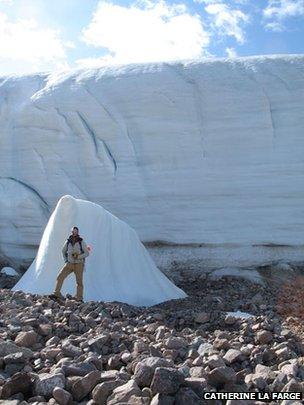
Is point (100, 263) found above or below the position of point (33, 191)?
below

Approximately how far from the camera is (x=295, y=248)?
11617 millimetres

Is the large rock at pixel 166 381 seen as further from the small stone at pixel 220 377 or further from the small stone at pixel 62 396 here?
the small stone at pixel 62 396

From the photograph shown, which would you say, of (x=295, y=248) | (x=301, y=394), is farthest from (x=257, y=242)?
(x=301, y=394)

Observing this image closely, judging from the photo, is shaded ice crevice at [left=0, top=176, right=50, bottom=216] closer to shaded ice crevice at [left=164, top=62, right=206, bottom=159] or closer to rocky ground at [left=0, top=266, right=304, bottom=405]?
shaded ice crevice at [left=164, top=62, right=206, bottom=159]

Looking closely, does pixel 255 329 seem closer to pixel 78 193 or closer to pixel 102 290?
pixel 102 290

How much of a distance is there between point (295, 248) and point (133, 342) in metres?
8.38

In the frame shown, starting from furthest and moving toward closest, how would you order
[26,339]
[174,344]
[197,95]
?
1. [197,95]
2. [174,344]
3. [26,339]

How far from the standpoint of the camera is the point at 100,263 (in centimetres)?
758

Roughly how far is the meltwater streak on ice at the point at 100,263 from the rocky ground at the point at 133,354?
113 cm

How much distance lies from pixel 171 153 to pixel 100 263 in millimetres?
5500

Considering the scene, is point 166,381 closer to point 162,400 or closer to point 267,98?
point 162,400

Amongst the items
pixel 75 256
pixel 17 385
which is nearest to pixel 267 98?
pixel 75 256

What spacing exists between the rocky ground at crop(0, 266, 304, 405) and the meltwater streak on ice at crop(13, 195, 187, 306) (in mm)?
1133

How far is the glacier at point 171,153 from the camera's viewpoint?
11961 mm
